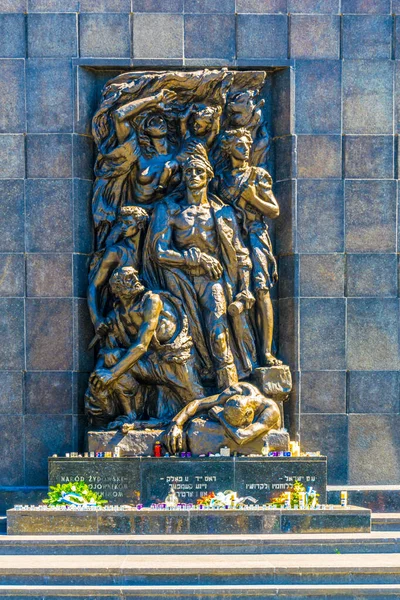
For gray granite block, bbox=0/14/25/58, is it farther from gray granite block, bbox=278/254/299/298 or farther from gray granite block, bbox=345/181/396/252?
gray granite block, bbox=345/181/396/252

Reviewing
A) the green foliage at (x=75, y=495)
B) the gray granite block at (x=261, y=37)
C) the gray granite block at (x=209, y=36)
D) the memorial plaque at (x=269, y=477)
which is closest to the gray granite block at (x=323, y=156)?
the gray granite block at (x=261, y=37)

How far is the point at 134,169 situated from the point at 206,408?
4.48 meters

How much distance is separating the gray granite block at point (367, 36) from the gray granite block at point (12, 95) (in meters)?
5.88

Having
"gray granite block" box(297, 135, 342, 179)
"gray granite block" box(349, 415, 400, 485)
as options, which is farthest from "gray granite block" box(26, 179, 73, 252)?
"gray granite block" box(349, 415, 400, 485)

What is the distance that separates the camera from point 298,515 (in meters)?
16.8

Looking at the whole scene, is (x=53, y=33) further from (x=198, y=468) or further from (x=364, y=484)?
(x=364, y=484)

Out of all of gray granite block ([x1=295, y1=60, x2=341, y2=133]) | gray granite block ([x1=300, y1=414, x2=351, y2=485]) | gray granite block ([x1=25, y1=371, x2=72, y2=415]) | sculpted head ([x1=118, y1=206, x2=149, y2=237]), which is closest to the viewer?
sculpted head ([x1=118, y1=206, x2=149, y2=237])

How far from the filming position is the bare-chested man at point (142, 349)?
18125 millimetres

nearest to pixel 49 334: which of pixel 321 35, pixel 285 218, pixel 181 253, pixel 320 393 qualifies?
pixel 181 253

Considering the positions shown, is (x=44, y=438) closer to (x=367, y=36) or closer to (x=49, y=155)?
(x=49, y=155)

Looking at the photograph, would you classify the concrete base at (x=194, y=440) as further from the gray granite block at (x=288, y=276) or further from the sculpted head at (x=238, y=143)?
the sculpted head at (x=238, y=143)

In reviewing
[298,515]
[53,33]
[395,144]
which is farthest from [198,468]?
[53,33]

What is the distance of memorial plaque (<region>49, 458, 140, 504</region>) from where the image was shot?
17.6 meters

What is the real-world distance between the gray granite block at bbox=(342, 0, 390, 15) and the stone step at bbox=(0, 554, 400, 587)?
32.3 feet
